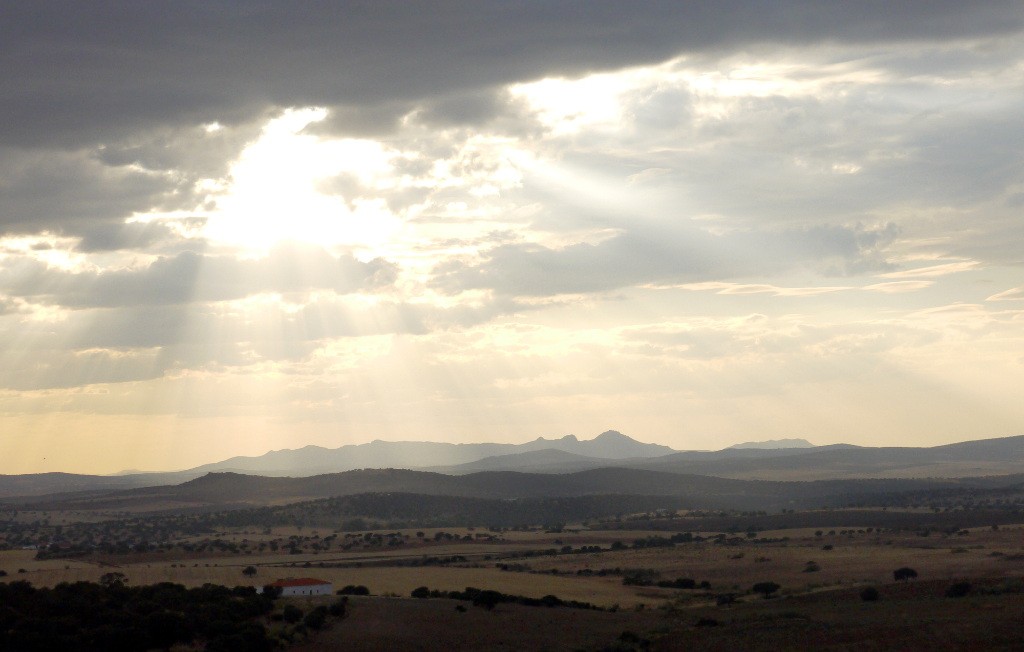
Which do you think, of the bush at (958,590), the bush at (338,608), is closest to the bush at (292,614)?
the bush at (338,608)

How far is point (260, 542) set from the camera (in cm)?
13375

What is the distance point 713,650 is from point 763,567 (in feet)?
132

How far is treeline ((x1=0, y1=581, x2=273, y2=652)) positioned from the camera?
47.7 m

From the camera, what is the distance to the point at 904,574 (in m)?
72.8

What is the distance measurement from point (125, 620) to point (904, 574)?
45.0m

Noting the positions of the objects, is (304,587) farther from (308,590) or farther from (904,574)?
(904,574)

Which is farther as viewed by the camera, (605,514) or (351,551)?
(605,514)

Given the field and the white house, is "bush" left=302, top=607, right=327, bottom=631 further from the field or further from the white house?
the white house

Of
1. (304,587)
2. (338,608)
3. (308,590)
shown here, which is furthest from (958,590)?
(304,587)

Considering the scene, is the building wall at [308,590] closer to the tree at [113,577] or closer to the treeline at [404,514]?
the tree at [113,577]

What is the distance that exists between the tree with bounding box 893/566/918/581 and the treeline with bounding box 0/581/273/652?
121ft

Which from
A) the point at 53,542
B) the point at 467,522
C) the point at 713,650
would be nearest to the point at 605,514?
the point at 467,522

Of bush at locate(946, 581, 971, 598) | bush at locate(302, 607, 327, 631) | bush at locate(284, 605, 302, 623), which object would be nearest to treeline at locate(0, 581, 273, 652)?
bush at locate(284, 605, 302, 623)

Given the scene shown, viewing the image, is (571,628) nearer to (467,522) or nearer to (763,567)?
(763,567)
